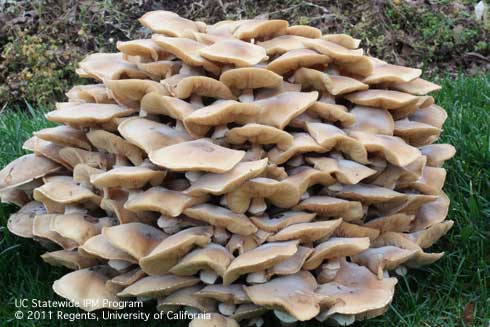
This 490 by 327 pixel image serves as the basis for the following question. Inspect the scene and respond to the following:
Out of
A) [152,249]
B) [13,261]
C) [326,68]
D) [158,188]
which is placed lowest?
[13,261]

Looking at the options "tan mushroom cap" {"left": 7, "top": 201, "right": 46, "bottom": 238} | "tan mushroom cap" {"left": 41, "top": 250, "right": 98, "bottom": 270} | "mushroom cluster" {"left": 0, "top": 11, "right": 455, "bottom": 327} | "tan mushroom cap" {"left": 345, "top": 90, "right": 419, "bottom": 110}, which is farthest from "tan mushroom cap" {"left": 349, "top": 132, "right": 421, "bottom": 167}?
"tan mushroom cap" {"left": 7, "top": 201, "right": 46, "bottom": 238}

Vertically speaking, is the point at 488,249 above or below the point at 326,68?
below

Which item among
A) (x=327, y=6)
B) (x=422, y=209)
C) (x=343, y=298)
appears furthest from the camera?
(x=327, y=6)

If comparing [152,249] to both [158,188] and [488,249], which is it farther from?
[488,249]

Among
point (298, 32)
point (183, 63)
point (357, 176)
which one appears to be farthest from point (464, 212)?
point (183, 63)

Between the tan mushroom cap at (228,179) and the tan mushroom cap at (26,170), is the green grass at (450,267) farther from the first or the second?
the tan mushroom cap at (228,179)

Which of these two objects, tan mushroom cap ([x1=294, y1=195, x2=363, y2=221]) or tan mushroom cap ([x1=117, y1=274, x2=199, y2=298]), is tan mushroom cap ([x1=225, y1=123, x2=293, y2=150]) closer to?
tan mushroom cap ([x1=294, y1=195, x2=363, y2=221])

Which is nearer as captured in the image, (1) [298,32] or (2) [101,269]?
(2) [101,269]
